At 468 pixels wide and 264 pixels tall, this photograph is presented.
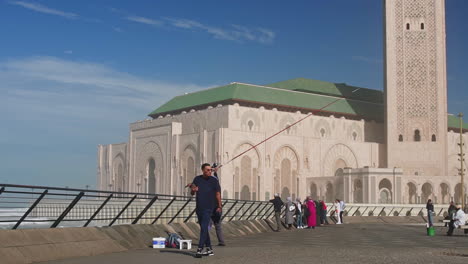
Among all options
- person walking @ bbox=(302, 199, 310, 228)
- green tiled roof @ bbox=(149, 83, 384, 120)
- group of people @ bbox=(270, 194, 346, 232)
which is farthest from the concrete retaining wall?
green tiled roof @ bbox=(149, 83, 384, 120)

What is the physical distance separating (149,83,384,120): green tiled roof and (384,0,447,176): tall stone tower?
882 cm

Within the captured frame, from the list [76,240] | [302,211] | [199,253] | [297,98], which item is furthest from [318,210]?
[297,98]

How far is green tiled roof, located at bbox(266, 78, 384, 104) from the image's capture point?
85062mm

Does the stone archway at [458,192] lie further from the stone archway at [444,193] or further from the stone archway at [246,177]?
the stone archway at [246,177]

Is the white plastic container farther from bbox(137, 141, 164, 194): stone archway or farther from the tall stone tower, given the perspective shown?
the tall stone tower

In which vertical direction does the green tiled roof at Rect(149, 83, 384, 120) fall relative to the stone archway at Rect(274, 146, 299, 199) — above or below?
above

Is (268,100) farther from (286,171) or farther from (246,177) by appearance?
(246,177)

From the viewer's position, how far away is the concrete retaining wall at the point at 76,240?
9.49 metres

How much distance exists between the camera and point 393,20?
2901 inches

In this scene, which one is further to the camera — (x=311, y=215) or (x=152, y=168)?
(x=152, y=168)

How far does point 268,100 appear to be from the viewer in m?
75.9

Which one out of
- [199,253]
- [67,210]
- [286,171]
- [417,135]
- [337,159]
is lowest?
[199,253]

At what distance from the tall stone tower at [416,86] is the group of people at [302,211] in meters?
41.9

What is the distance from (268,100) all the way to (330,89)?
542 inches
